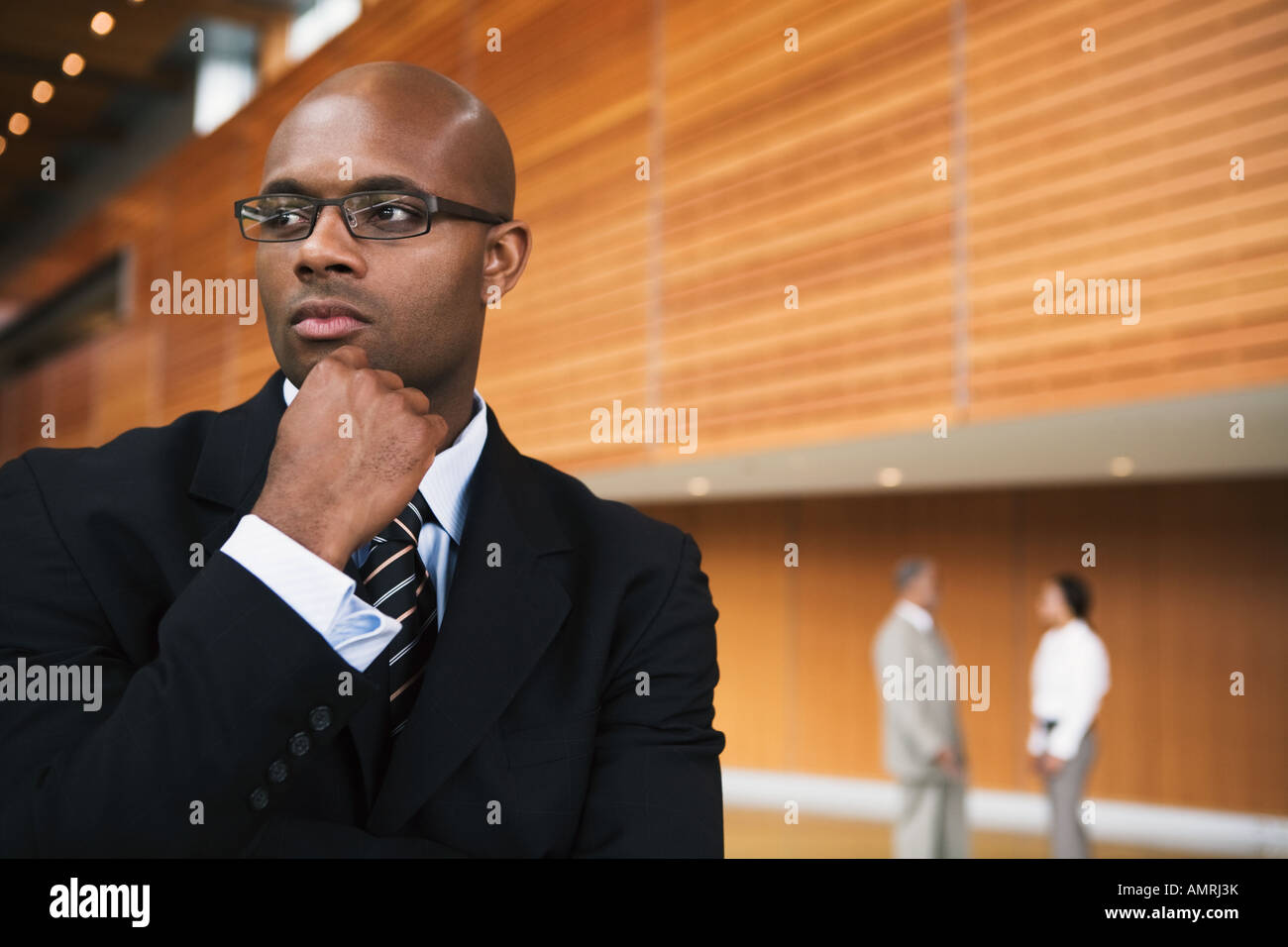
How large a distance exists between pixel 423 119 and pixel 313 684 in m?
0.54

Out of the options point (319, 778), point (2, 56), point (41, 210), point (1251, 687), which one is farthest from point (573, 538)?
point (1251, 687)

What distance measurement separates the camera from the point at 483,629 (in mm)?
1071

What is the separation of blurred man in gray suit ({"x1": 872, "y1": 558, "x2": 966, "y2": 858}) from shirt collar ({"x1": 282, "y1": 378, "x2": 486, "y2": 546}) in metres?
4.78

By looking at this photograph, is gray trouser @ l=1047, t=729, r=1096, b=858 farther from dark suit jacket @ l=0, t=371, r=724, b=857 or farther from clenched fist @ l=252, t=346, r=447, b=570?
clenched fist @ l=252, t=346, r=447, b=570

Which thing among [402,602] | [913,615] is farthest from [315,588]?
[913,615]

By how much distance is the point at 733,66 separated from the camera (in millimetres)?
6367

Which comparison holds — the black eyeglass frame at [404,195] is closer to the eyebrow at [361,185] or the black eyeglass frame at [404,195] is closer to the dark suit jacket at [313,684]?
the eyebrow at [361,185]

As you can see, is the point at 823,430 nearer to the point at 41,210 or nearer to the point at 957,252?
the point at 957,252

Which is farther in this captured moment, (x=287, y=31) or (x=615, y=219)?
(x=615, y=219)

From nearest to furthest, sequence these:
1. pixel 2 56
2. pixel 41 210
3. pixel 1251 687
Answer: pixel 2 56
pixel 41 210
pixel 1251 687

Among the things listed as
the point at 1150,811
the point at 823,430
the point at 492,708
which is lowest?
the point at 1150,811

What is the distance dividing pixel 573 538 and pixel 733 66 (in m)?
5.69

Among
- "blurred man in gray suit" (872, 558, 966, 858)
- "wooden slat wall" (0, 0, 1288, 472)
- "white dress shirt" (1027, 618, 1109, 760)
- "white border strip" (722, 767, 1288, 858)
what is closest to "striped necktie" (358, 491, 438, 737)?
"wooden slat wall" (0, 0, 1288, 472)

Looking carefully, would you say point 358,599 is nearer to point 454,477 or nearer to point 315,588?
point 315,588
